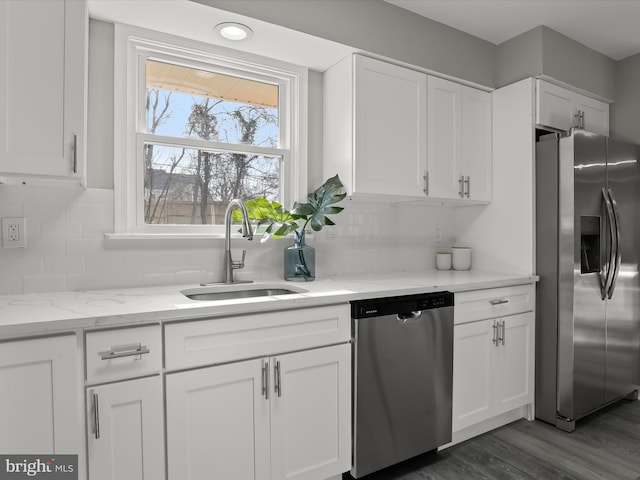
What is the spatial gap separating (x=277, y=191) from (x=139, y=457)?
160 centimetres

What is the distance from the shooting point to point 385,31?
95.2 inches

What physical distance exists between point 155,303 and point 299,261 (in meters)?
0.89

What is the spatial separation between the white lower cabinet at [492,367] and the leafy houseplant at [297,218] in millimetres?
901

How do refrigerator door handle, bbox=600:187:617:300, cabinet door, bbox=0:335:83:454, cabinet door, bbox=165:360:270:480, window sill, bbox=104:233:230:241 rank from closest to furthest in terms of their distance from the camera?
cabinet door, bbox=0:335:83:454 → cabinet door, bbox=165:360:270:480 → window sill, bbox=104:233:230:241 → refrigerator door handle, bbox=600:187:617:300

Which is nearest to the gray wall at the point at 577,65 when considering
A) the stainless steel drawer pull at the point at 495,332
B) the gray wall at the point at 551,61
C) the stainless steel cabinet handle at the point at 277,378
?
the gray wall at the point at 551,61

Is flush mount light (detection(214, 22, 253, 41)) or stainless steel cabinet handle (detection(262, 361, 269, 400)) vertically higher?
flush mount light (detection(214, 22, 253, 41))

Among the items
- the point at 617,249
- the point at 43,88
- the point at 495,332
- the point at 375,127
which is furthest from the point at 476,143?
the point at 43,88

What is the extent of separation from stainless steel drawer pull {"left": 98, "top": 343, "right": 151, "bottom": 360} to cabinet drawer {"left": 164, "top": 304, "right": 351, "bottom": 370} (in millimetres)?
84

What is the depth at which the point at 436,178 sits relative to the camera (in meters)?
2.65

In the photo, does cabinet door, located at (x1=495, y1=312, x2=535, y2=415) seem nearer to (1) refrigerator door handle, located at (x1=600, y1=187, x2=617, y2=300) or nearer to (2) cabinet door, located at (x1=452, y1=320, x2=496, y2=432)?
(2) cabinet door, located at (x1=452, y1=320, x2=496, y2=432)

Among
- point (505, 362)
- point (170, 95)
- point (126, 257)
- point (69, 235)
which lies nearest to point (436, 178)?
point (505, 362)

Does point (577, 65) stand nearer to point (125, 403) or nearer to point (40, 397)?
point (125, 403)

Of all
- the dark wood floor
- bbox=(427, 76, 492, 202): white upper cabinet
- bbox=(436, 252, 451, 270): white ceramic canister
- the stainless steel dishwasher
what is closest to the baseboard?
the dark wood floor

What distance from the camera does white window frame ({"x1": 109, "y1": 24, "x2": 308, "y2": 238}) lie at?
6.75 ft
